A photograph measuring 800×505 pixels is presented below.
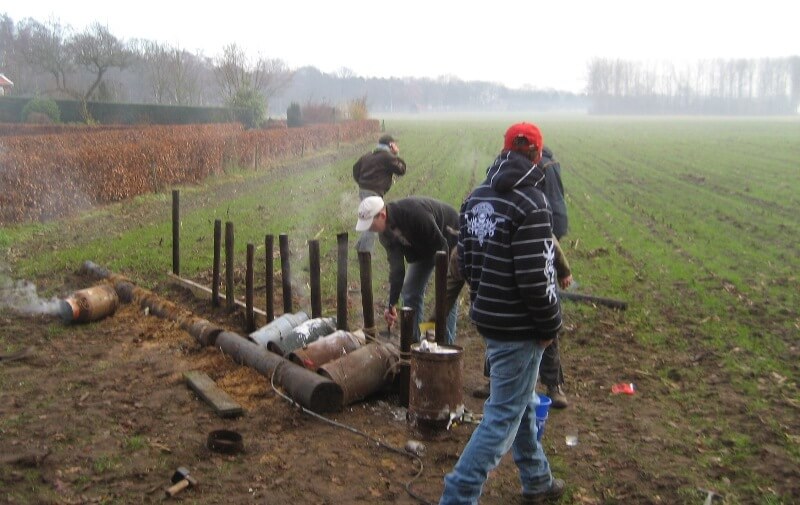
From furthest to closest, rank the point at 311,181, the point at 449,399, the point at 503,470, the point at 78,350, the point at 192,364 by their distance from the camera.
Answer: the point at 311,181, the point at 78,350, the point at 192,364, the point at 449,399, the point at 503,470

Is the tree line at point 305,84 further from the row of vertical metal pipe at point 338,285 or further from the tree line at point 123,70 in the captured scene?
the row of vertical metal pipe at point 338,285

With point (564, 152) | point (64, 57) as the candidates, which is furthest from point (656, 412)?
point (64, 57)

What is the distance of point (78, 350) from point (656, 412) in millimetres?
5334

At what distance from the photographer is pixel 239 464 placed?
4.96 meters

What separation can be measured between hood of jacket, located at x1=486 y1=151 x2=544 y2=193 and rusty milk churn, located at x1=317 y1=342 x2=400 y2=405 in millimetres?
2487

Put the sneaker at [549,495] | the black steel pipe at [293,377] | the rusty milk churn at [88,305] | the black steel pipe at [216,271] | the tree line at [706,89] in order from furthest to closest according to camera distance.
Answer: the tree line at [706,89] → the black steel pipe at [216,271] → the rusty milk churn at [88,305] → the black steel pipe at [293,377] → the sneaker at [549,495]

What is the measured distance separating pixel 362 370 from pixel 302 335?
3.18 ft

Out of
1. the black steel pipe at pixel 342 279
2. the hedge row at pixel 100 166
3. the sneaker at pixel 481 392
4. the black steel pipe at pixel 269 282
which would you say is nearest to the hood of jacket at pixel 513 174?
the sneaker at pixel 481 392

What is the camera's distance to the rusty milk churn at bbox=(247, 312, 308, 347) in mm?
7078

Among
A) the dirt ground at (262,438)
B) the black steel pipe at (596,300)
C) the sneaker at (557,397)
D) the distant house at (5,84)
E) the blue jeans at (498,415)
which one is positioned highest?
the distant house at (5,84)

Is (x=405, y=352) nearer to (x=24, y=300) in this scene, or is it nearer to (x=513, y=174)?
(x=513, y=174)

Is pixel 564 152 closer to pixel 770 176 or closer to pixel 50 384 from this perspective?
pixel 770 176

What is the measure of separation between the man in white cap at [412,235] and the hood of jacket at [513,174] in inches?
73.7

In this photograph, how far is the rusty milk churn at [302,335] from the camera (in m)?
6.72
